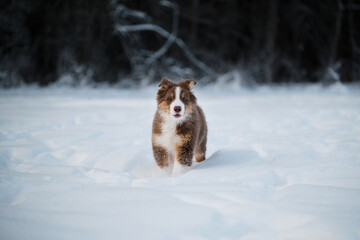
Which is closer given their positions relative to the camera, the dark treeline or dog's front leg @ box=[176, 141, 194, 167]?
dog's front leg @ box=[176, 141, 194, 167]

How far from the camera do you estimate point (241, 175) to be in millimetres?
2967

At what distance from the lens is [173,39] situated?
48.9 ft

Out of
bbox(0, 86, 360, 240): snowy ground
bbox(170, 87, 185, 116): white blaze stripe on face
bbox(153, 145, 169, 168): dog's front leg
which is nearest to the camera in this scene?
bbox(0, 86, 360, 240): snowy ground

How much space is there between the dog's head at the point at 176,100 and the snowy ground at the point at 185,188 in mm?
788

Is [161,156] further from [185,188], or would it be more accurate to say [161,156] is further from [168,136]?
[185,188]

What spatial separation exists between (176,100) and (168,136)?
526 mm

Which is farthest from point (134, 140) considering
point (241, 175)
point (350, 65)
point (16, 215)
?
point (350, 65)

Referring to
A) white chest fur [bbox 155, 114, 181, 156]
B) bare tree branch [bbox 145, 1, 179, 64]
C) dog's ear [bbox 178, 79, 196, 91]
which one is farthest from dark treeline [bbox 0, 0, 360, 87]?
white chest fur [bbox 155, 114, 181, 156]

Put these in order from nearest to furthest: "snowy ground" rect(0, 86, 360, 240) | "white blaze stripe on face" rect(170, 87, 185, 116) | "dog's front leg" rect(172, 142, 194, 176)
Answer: "snowy ground" rect(0, 86, 360, 240) < "white blaze stripe on face" rect(170, 87, 185, 116) < "dog's front leg" rect(172, 142, 194, 176)

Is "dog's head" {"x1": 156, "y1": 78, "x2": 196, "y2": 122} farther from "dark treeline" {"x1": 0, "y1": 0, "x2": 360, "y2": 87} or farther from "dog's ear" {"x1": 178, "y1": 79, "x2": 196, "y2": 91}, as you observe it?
"dark treeline" {"x1": 0, "y1": 0, "x2": 360, "y2": 87}

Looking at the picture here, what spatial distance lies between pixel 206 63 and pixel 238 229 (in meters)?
14.7

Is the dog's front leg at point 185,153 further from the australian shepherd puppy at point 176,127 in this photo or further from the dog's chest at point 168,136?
the dog's chest at point 168,136

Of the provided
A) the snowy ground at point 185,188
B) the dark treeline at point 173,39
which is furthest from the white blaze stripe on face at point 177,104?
the dark treeline at point 173,39

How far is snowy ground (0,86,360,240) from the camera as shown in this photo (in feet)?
6.20
